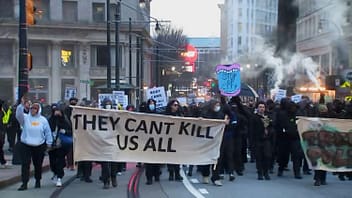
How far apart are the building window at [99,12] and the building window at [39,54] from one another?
5.68 metres

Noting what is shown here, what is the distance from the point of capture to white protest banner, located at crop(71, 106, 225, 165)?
1181cm

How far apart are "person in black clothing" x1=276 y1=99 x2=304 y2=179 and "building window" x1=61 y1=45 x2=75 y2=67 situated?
159ft

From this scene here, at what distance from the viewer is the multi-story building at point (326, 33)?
39.2 m

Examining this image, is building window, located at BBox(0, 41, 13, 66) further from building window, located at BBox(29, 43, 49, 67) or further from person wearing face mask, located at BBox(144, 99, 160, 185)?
person wearing face mask, located at BBox(144, 99, 160, 185)

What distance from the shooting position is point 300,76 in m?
53.9

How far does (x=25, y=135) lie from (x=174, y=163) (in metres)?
2.90

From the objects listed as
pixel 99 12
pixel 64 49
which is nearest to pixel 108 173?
pixel 64 49

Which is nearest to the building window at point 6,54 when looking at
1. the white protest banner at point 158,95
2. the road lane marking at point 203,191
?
the white protest banner at point 158,95

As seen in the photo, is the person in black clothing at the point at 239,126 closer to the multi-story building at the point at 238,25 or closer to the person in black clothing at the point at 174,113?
the person in black clothing at the point at 174,113

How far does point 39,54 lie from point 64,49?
2453 mm

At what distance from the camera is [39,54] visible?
60.0m

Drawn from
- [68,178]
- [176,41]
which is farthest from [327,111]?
[176,41]

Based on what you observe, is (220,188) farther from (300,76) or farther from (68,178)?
(300,76)

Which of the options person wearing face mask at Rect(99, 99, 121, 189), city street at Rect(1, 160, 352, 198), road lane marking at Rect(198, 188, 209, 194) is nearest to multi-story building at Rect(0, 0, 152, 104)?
city street at Rect(1, 160, 352, 198)
